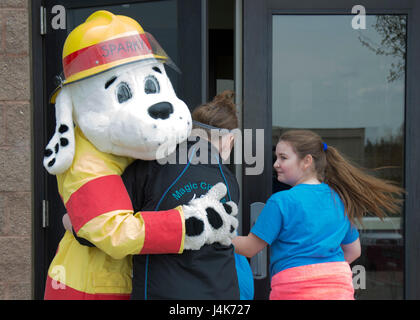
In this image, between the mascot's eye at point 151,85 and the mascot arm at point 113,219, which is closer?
the mascot arm at point 113,219

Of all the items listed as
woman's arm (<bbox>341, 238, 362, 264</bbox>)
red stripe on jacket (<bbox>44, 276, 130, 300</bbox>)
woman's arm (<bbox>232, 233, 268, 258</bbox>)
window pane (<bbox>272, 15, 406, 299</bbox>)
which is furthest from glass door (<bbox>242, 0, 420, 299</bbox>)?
red stripe on jacket (<bbox>44, 276, 130, 300</bbox>)

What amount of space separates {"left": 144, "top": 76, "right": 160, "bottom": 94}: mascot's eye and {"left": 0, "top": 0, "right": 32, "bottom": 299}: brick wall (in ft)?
4.92

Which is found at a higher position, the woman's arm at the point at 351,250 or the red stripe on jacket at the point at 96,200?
the red stripe on jacket at the point at 96,200

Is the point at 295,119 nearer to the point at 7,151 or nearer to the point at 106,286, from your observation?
the point at 106,286

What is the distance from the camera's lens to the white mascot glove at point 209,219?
1450mm

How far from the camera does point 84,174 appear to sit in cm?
Answer: 146

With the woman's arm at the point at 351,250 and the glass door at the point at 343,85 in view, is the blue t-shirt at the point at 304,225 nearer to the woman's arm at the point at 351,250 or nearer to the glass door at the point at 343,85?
the woman's arm at the point at 351,250

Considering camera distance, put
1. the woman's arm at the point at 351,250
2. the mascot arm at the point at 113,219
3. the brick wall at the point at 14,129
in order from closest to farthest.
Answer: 1. the mascot arm at the point at 113,219
2. the woman's arm at the point at 351,250
3. the brick wall at the point at 14,129

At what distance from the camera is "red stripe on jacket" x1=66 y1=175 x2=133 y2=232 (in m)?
1.41

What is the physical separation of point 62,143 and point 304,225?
1.08 metres

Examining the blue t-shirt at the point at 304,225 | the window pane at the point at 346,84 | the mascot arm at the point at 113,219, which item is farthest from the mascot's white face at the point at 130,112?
the window pane at the point at 346,84

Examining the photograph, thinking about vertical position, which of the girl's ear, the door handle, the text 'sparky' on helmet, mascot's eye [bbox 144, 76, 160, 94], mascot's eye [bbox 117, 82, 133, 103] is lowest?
the door handle

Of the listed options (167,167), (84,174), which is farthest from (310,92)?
(84,174)

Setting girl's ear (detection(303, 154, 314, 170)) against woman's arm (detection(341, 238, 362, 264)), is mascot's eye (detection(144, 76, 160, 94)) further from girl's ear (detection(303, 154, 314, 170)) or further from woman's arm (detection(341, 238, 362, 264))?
woman's arm (detection(341, 238, 362, 264))
